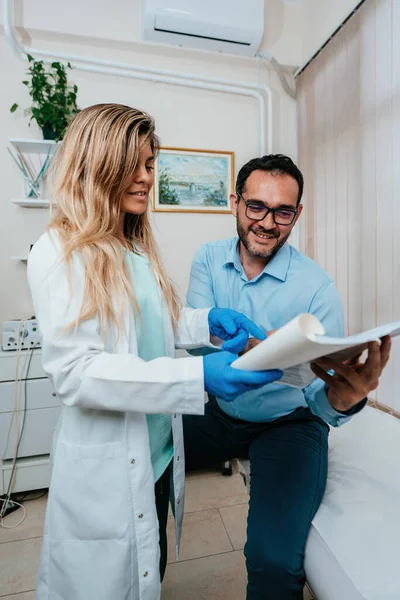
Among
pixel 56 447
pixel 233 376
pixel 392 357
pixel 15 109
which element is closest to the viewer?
pixel 233 376

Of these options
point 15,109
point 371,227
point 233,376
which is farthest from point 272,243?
point 15,109

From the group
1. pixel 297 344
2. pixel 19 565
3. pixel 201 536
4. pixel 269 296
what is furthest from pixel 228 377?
pixel 19 565

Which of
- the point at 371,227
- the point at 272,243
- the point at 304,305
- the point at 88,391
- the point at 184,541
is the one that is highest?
the point at 371,227

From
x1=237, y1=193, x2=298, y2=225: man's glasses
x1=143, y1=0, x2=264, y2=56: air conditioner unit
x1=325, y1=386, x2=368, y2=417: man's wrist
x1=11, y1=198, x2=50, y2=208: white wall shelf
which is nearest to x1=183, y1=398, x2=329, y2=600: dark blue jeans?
x1=325, y1=386, x2=368, y2=417: man's wrist

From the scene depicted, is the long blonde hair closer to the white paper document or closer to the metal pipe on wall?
the white paper document

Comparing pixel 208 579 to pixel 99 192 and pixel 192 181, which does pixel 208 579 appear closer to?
pixel 99 192

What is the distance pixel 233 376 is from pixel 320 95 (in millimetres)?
2276

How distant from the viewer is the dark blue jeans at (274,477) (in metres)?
0.85

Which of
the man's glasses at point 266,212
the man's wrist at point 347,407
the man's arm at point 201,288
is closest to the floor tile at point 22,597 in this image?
the man's arm at point 201,288

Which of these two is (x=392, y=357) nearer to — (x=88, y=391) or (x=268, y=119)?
(x=88, y=391)

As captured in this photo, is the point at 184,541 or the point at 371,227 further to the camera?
the point at 371,227

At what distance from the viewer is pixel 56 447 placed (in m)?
0.83

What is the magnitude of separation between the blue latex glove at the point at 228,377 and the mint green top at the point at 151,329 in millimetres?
250

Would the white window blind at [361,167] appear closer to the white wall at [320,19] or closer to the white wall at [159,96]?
the white wall at [320,19]
